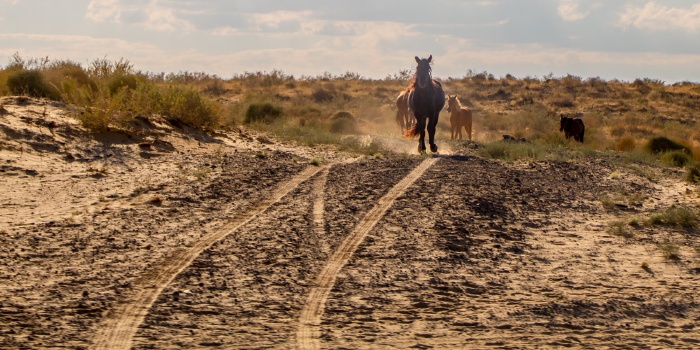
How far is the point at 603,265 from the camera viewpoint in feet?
31.8

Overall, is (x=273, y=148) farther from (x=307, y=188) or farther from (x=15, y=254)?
(x=15, y=254)

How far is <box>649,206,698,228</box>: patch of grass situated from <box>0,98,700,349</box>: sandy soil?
0.22 m

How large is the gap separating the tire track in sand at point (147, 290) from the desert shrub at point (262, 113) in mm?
15921

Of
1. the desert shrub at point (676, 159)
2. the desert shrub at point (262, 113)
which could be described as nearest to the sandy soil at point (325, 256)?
the desert shrub at point (676, 159)

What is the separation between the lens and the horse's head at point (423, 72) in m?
19.6

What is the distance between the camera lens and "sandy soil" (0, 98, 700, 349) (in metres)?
7.38

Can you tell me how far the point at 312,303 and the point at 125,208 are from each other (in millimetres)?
4801

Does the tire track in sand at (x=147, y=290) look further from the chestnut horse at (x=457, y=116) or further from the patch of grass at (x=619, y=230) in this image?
the chestnut horse at (x=457, y=116)

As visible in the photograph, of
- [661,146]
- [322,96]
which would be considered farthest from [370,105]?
[661,146]

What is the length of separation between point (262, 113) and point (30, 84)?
340 inches

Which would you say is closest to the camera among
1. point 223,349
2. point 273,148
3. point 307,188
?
point 223,349

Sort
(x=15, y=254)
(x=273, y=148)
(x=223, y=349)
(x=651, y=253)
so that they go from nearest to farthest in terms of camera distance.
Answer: (x=223, y=349), (x=15, y=254), (x=651, y=253), (x=273, y=148)

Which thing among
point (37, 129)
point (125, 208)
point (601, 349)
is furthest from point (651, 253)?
point (37, 129)

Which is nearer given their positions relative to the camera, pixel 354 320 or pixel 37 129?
pixel 354 320
